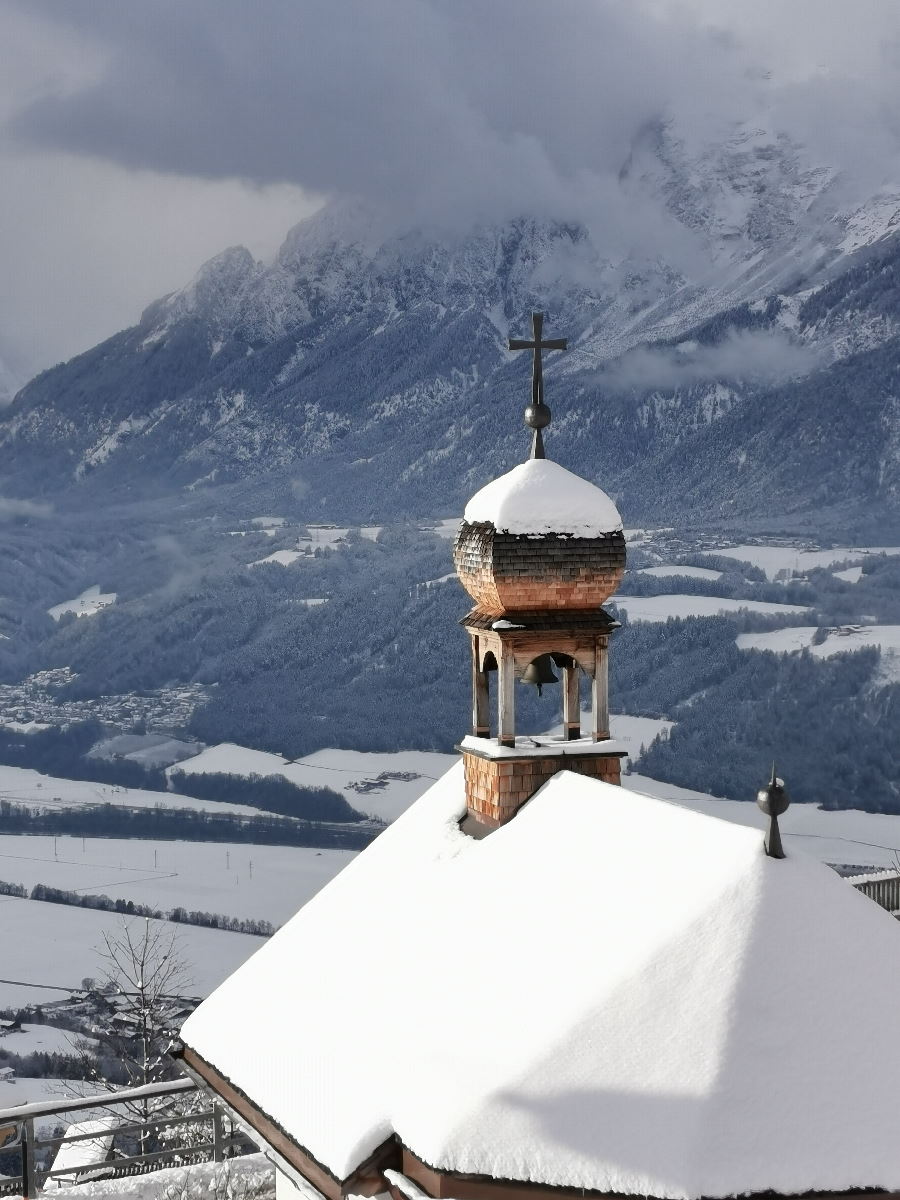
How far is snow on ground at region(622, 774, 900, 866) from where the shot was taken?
504 feet

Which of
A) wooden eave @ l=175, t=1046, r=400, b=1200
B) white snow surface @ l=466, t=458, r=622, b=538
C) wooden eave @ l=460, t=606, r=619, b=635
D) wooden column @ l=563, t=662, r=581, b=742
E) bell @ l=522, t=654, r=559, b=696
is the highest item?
white snow surface @ l=466, t=458, r=622, b=538

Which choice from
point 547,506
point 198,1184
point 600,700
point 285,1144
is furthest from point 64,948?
point 285,1144

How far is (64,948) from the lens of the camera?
153000 millimetres

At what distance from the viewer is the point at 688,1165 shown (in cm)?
955

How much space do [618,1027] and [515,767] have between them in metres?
5.17

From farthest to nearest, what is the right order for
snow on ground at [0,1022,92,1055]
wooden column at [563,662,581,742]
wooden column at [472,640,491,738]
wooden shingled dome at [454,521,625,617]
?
snow on ground at [0,1022,92,1055] < wooden column at [563,662,581,742] < wooden column at [472,640,491,738] < wooden shingled dome at [454,521,625,617]

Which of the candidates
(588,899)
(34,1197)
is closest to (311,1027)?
(588,899)

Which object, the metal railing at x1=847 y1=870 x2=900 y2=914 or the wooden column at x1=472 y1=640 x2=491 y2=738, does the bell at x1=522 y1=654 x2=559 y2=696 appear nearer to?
the wooden column at x1=472 y1=640 x2=491 y2=738

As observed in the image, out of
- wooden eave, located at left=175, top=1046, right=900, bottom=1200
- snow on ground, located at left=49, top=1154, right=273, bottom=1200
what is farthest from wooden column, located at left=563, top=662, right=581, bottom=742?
wooden eave, located at left=175, top=1046, right=900, bottom=1200

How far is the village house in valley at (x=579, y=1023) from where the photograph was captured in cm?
→ 980

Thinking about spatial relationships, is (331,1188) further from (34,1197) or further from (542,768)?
(542,768)

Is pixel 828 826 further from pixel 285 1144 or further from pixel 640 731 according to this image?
pixel 285 1144

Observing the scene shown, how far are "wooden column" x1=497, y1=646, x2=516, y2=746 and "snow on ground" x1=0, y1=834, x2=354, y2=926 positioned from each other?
453 ft

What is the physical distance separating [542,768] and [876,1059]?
5897 millimetres
